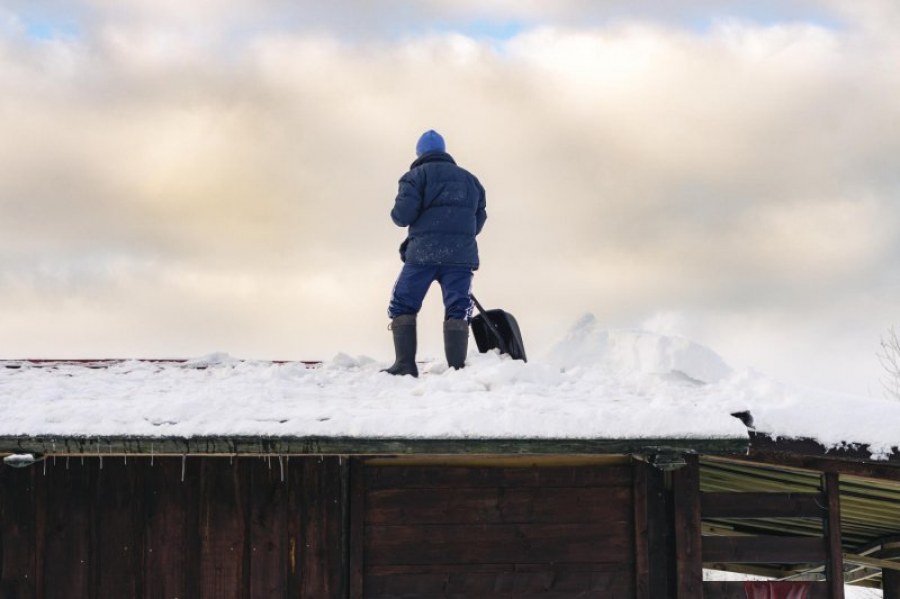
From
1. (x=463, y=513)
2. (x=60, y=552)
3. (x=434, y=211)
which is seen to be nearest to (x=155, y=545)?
(x=60, y=552)

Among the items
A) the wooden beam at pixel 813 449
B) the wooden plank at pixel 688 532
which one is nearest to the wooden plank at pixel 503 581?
the wooden plank at pixel 688 532

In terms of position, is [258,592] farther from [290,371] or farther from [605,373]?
[605,373]

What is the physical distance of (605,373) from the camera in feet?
25.2

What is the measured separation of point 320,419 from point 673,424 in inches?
82.2

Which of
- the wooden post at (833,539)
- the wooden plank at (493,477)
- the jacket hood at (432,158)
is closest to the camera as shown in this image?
the wooden plank at (493,477)

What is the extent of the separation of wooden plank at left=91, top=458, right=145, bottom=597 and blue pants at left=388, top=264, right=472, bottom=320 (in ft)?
8.14

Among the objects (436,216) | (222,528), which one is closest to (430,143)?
(436,216)

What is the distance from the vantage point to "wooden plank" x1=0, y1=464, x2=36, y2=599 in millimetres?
6441

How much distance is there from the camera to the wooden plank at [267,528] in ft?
21.0

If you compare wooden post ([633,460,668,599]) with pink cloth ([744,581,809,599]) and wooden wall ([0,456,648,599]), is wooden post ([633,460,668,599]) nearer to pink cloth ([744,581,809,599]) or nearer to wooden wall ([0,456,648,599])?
wooden wall ([0,456,648,599])

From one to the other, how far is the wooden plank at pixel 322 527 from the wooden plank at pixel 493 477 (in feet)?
0.73

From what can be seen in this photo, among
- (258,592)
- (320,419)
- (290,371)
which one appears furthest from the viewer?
(290,371)

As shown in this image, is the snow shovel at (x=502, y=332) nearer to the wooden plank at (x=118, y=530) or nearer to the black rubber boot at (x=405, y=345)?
the black rubber boot at (x=405, y=345)

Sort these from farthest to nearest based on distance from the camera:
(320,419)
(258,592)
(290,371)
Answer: (290,371) < (258,592) < (320,419)
